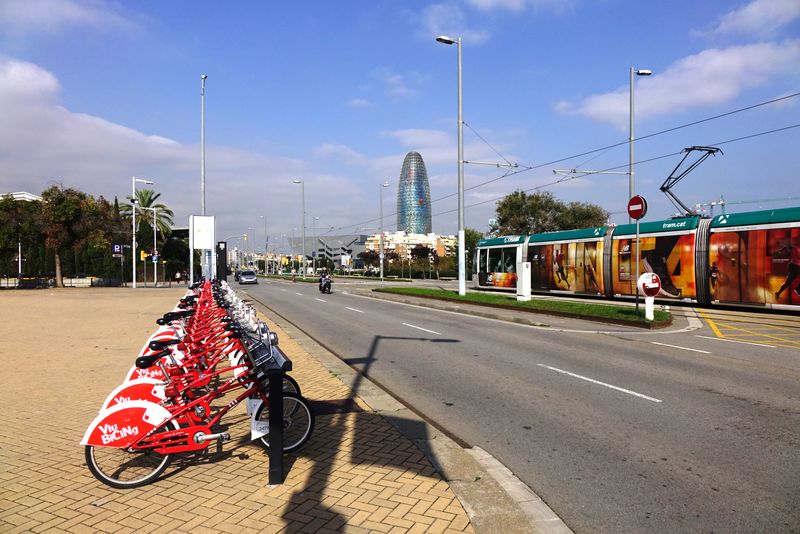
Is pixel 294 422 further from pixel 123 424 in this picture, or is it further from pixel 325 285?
pixel 325 285

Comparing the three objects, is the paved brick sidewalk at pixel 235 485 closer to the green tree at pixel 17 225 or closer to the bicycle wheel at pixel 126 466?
the bicycle wheel at pixel 126 466

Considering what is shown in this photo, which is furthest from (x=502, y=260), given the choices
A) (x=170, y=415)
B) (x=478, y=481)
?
(x=170, y=415)

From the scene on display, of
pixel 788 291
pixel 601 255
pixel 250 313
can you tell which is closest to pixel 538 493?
pixel 250 313

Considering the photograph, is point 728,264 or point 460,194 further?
point 460,194

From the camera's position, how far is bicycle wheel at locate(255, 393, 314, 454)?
15.4 ft

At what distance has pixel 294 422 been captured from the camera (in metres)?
4.73

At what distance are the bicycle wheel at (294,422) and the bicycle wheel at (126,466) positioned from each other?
2.93 ft

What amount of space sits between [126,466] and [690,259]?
19.8m

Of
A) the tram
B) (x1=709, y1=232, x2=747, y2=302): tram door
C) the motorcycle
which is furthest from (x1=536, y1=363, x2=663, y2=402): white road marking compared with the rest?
the motorcycle

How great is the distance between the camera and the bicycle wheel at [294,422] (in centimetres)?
470

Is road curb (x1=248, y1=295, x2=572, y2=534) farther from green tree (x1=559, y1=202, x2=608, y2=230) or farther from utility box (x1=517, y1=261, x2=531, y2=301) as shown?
green tree (x1=559, y1=202, x2=608, y2=230)

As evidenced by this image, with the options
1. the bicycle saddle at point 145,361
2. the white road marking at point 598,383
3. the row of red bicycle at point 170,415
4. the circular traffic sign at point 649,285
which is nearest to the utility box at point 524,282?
the circular traffic sign at point 649,285

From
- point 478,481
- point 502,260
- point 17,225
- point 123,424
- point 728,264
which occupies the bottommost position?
point 478,481

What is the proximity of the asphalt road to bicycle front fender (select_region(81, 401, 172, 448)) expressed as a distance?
3.01 metres
